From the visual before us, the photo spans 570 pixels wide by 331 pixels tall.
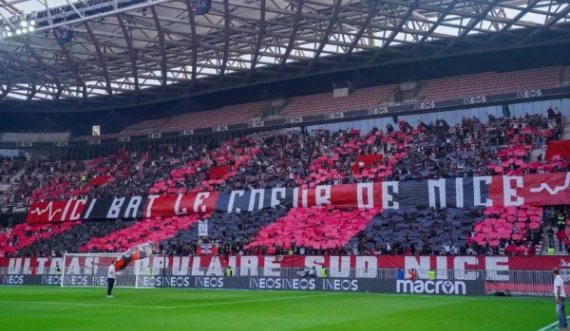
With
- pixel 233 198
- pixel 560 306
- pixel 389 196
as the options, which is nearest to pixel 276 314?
pixel 560 306

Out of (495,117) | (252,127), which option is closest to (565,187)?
(495,117)

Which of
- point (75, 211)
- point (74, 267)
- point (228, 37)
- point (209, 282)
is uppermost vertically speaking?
point (228, 37)

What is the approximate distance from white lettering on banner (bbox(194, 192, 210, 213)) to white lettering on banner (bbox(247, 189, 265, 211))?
401 centimetres

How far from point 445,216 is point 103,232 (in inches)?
1132

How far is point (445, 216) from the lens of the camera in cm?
4044

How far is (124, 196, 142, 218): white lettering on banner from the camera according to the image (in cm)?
5340

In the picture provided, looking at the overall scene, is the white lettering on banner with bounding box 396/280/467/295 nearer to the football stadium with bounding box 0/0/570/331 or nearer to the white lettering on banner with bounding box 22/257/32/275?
the football stadium with bounding box 0/0/570/331

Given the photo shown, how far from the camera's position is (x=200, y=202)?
50812 millimetres

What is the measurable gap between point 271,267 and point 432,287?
38.5 feet

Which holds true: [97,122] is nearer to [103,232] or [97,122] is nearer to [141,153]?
[141,153]

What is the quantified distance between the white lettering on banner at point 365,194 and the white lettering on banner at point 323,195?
234 cm

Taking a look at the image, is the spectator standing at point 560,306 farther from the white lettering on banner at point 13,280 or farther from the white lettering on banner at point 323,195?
the white lettering on banner at point 13,280

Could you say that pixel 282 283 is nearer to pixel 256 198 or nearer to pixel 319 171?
pixel 256 198

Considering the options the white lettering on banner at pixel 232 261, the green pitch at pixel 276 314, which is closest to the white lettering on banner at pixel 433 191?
the white lettering on banner at pixel 232 261
